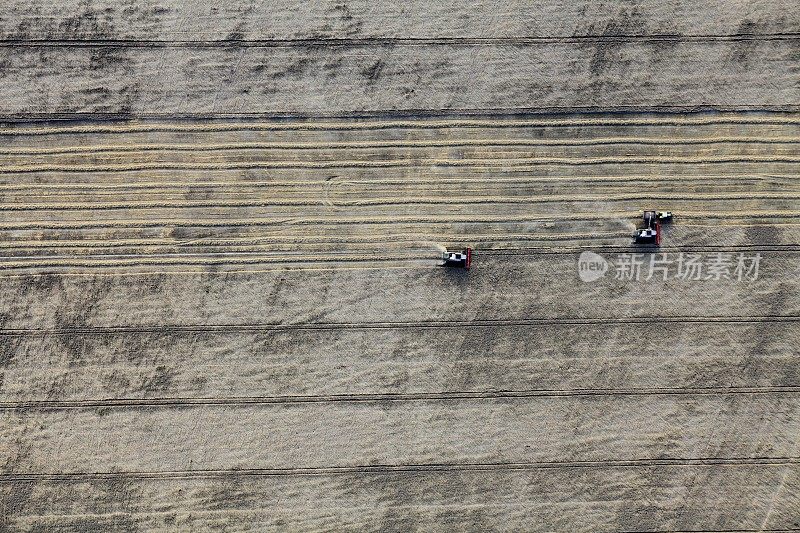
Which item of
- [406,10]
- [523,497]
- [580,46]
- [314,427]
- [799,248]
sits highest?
[406,10]

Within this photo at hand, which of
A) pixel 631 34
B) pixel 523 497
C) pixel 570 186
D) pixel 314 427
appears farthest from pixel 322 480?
pixel 631 34

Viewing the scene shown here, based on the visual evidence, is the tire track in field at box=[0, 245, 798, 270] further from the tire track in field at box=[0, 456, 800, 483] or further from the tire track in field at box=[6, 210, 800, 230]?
the tire track in field at box=[0, 456, 800, 483]

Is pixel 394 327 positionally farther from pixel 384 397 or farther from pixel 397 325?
pixel 384 397

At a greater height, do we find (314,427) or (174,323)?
(174,323)

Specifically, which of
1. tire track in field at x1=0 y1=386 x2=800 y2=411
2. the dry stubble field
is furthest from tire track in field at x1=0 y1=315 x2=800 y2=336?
tire track in field at x1=0 y1=386 x2=800 y2=411

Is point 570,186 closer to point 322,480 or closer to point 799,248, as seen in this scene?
point 799,248

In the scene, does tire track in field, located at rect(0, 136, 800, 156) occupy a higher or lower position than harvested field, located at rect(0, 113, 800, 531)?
higher
